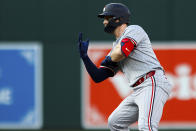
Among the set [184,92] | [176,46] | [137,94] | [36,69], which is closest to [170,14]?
[176,46]

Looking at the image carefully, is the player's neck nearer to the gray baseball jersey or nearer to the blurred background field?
the gray baseball jersey

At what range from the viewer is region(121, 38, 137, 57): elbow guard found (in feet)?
15.9

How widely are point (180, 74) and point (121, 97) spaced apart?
3.64 feet

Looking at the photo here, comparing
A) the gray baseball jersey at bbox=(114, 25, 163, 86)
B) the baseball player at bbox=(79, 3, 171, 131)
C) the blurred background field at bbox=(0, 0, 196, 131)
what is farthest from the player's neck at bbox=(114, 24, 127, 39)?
the blurred background field at bbox=(0, 0, 196, 131)

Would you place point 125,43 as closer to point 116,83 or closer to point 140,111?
point 140,111

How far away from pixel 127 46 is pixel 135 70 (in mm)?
329

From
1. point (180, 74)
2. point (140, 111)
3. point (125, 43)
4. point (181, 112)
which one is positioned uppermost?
point (125, 43)

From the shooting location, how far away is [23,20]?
8797 mm

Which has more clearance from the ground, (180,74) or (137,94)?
(137,94)

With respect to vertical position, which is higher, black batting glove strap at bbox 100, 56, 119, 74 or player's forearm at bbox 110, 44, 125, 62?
player's forearm at bbox 110, 44, 125, 62

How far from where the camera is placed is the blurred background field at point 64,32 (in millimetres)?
8750

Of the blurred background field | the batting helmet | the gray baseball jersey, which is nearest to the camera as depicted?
the gray baseball jersey

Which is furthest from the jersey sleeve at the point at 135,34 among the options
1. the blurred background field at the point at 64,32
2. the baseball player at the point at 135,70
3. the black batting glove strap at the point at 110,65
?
the blurred background field at the point at 64,32

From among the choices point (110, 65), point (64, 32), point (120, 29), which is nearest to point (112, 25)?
point (120, 29)
